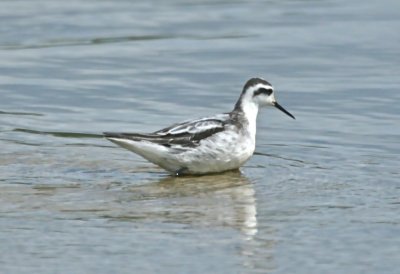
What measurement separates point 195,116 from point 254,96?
1.94 meters

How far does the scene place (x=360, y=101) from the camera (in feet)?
57.9

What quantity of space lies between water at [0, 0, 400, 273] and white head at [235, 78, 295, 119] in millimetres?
603

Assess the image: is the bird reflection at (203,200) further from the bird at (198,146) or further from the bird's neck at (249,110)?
the bird's neck at (249,110)

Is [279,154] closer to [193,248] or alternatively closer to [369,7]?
[193,248]

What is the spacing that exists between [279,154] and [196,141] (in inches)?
52.0

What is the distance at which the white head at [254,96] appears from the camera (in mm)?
14977

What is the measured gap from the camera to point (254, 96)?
49.4 ft

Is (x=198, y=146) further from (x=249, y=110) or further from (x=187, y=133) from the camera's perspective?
(x=249, y=110)

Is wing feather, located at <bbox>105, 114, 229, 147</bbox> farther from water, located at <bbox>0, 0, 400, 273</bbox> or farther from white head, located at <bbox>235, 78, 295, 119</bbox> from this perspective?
white head, located at <bbox>235, 78, 295, 119</bbox>

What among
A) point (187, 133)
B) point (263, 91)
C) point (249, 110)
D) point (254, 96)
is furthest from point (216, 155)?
point (263, 91)

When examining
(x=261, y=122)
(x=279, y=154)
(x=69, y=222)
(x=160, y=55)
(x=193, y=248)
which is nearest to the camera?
(x=193, y=248)

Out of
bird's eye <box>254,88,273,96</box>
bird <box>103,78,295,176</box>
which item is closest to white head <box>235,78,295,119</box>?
bird's eye <box>254,88,273,96</box>

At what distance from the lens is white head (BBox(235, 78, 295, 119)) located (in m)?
15.0

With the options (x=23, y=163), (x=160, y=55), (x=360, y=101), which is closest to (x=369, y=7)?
(x=160, y=55)
